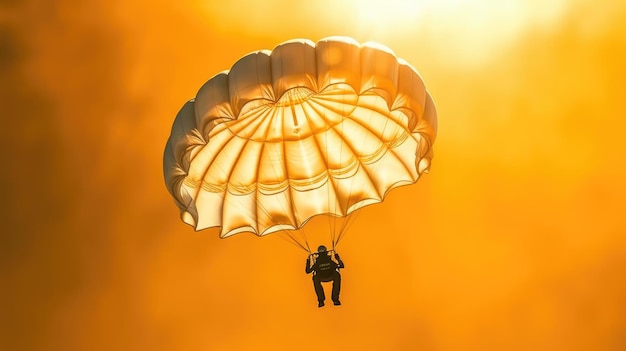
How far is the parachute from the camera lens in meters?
11.8

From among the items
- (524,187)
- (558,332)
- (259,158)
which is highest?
(524,187)

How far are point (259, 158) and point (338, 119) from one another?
158cm

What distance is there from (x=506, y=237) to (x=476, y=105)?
3456 millimetres

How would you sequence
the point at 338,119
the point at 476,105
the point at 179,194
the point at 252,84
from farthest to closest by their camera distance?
the point at 476,105, the point at 338,119, the point at 179,194, the point at 252,84

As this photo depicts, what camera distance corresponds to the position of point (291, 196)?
1368 centimetres

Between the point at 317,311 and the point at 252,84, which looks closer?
the point at 252,84

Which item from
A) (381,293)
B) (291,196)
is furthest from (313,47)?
(381,293)

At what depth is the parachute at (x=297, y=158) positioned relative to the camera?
11805 millimetres

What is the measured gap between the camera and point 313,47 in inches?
431

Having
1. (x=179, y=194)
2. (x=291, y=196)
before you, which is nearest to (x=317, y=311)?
(x=291, y=196)

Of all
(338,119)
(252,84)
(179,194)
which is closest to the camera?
(252,84)

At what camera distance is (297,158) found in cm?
1356

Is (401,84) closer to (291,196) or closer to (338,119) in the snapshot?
(338,119)

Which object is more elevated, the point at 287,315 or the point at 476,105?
the point at 476,105
